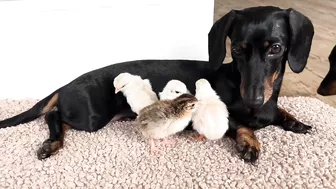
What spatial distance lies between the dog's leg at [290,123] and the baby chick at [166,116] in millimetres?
458

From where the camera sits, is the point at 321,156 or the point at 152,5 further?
the point at 152,5

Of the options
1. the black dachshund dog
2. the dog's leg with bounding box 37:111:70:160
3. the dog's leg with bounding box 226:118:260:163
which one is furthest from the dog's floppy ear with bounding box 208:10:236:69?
the dog's leg with bounding box 37:111:70:160

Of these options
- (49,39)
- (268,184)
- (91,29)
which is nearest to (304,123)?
(268,184)

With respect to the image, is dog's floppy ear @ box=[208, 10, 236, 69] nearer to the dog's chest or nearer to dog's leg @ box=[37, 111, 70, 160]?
the dog's chest

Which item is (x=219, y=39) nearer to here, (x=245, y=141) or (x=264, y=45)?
(x=264, y=45)

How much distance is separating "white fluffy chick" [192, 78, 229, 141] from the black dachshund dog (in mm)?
95

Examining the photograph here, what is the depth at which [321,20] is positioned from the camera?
4.02 meters

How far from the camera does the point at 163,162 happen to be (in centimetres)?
164

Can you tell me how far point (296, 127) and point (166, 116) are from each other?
599mm

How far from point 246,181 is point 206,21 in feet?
3.66

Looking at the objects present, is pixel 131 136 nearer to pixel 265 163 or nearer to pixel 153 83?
pixel 153 83

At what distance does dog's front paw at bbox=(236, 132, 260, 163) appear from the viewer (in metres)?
1.62

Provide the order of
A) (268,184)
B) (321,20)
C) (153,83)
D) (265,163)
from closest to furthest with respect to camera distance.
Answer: (268,184) → (265,163) → (153,83) → (321,20)

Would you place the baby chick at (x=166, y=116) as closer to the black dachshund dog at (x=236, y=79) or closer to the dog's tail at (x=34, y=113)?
the black dachshund dog at (x=236, y=79)
